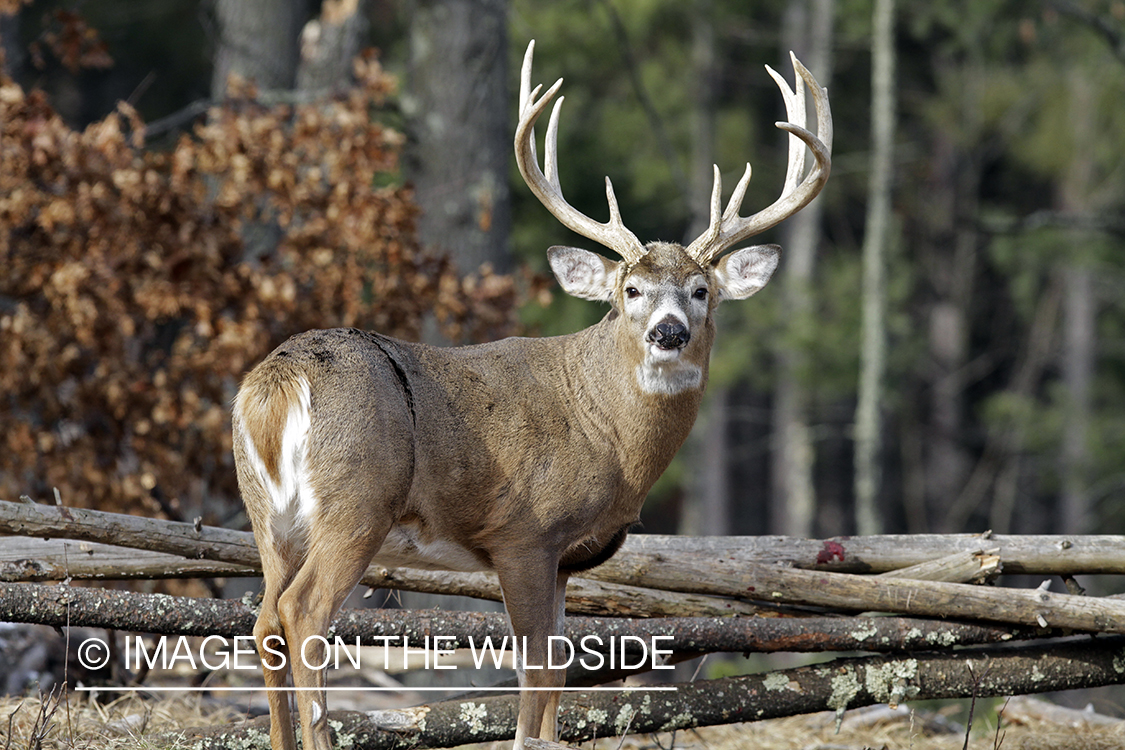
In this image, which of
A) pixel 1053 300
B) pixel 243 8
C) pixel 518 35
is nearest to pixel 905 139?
pixel 1053 300

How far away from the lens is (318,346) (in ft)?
14.7

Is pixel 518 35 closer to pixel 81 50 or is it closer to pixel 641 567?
pixel 81 50

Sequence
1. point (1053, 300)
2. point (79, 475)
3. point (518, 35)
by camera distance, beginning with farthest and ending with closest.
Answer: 1. point (1053, 300)
2. point (518, 35)
3. point (79, 475)

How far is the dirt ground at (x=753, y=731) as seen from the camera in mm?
4914

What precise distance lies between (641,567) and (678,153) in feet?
55.8

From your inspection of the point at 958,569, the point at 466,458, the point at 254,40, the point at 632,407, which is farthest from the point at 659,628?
the point at 254,40

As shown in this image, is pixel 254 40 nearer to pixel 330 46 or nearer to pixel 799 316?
pixel 330 46

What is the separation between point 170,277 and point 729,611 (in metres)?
3.80

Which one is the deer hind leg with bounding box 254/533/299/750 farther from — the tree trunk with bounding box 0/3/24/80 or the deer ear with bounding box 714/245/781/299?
the tree trunk with bounding box 0/3/24/80

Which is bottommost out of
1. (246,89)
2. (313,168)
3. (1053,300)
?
(1053,300)

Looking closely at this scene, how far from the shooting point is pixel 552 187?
545 cm

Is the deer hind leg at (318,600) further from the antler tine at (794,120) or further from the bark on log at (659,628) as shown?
the antler tine at (794,120)

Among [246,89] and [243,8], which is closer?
[246,89]

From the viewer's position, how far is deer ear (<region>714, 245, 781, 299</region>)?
5328mm
